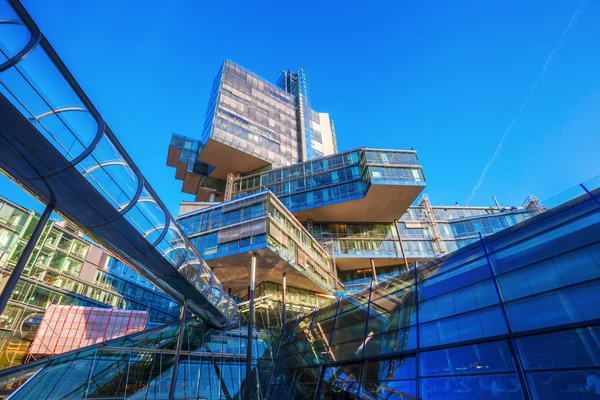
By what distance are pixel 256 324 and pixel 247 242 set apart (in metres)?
6.76

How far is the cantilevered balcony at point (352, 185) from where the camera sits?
134ft

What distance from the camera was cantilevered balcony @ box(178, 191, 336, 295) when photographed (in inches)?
1029

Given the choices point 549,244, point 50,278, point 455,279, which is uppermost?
point 50,278

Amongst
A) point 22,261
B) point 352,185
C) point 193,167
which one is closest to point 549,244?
point 22,261

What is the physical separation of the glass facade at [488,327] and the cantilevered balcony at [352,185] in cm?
2794

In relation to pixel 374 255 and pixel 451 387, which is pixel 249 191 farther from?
pixel 451 387

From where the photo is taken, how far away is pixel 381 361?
434 inches

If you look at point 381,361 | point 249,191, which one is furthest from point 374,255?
point 381,361

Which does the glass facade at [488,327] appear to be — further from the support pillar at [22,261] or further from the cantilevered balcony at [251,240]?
the cantilevered balcony at [251,240]

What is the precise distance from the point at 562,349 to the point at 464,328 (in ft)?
8.62

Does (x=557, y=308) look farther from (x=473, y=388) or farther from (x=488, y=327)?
(x=473, y=388)

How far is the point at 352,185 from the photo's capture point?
43.2m

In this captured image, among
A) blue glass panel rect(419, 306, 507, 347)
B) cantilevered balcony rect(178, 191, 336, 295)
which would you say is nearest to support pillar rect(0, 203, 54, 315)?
blue glass panel rect(419, 306, 507, 347)

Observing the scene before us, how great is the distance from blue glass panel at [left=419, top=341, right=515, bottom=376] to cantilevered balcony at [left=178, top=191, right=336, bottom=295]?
1708 centimetres
